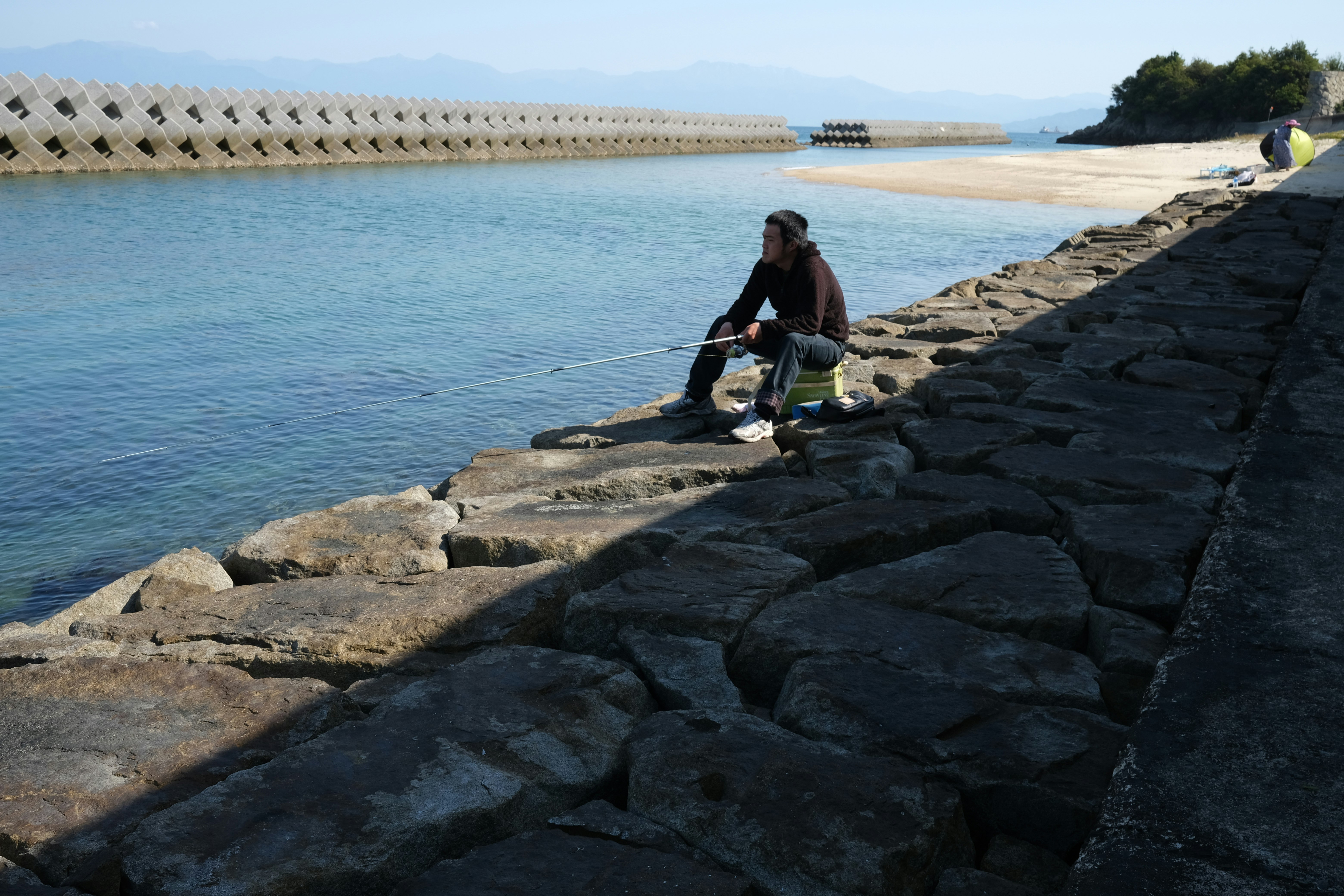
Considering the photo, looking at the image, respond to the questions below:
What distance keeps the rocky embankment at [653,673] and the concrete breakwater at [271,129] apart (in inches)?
727

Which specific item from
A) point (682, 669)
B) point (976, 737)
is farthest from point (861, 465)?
point (976, 737)

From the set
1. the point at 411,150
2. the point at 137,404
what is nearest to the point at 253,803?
the point at 137,404

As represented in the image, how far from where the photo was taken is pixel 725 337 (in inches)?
189

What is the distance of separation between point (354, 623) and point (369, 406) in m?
3.19

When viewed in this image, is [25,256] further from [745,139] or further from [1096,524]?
[745,139]

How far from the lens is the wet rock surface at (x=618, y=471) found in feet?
12.4

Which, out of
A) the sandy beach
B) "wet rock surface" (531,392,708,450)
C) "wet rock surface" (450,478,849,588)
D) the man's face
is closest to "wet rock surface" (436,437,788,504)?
"wet rock surface" (450,478,849,588)

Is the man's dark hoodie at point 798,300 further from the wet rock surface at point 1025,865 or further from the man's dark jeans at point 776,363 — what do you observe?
the wet rock surface at point 1025,865

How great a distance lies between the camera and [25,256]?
34.2ft

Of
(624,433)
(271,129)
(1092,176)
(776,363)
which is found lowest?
(624,433)

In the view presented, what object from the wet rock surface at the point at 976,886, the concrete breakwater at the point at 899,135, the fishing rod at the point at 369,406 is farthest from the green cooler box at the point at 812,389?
the concrete breakwater at the point at 899,135

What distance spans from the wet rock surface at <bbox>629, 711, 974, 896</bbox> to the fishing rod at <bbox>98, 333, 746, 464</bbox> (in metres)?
2.63

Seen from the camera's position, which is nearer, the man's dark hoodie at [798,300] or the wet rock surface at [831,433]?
the wet rock surface at [831,433]

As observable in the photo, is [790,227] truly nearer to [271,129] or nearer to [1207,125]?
[271,129]
